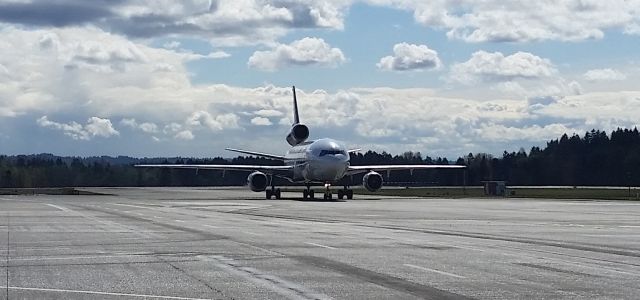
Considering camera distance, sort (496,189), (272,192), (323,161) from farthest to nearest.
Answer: (496,189)
(272,192)
(323,161)

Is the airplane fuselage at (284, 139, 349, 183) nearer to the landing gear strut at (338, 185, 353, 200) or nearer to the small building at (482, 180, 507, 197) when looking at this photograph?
the landing gear strut at (338, 185, 353, 200)

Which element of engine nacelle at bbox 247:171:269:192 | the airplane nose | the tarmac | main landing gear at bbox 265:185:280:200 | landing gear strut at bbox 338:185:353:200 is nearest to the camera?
the tarmac

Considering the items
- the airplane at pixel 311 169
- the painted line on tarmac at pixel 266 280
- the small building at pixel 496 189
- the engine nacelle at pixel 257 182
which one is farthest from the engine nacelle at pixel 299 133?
the painted line on tarmac at pixel 266 280

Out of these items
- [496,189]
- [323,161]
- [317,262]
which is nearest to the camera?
[317,262]

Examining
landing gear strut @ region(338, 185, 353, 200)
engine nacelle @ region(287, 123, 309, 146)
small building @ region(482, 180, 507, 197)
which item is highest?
engine nacelle @ region(287, 123, 309, 146)

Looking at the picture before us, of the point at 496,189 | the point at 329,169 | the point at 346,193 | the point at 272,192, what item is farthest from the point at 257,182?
the point at 496,189

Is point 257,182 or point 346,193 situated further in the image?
point 257,182

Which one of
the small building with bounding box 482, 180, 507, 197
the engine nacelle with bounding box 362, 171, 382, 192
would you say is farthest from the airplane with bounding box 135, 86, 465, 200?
the small building with bounding box 482, 180, 507, 197

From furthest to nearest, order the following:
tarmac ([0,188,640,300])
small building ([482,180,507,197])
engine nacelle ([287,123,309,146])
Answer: small building ([482,180,507,197])
engine nacelle ([287,123,309,146])
tarmac ([0,188,640,300])

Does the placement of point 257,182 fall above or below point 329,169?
below

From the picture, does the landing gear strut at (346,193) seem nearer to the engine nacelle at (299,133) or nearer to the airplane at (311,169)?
the airplane at (311,169)

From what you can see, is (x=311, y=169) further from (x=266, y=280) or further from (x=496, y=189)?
(x=266, y=280)

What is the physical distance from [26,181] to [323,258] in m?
181

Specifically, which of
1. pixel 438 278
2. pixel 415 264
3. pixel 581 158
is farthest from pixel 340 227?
pixel 581 158
